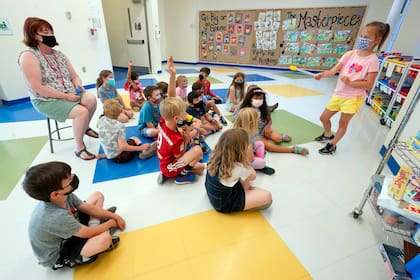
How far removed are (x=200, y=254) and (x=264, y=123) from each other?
1.71 meters

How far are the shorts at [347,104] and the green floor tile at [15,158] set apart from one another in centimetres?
332

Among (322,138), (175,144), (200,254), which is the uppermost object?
(175,144)

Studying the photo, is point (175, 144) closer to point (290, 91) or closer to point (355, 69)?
point (355, 69)

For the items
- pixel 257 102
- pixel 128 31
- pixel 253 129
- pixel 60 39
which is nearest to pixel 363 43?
pixel 257 102

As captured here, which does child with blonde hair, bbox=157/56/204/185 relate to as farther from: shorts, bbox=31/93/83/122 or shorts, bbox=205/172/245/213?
shorts, bbox=31/93/83/122

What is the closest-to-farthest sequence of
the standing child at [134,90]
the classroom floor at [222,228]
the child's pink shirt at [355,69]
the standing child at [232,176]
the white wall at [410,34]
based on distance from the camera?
1. the classroom floor at [222,228]
2. the standing child at [232,176]
3. the child's pink shirt at [355,69]
4. the standing child at [134,90]
5. the white wall at [410,34]

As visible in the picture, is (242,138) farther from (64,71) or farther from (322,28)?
(322,28)

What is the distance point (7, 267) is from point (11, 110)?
3.36 metres

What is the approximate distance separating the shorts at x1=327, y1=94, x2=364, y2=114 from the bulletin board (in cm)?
636

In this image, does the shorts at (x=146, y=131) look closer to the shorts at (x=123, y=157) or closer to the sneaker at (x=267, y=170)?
the shorts at (x=123, y=157)

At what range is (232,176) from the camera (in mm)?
1395

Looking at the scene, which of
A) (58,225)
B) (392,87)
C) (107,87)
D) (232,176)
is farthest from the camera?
(392,87)

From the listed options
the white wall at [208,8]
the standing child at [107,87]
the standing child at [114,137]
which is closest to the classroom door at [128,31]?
the white wall at [208,8]

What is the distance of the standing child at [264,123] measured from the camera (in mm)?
2271
